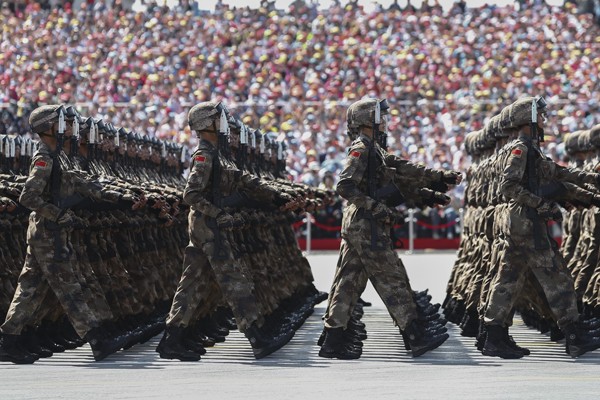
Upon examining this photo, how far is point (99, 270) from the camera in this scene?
1305 cm

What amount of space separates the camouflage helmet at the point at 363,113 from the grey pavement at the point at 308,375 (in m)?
1.99

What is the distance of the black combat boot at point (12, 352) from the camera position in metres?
11.6

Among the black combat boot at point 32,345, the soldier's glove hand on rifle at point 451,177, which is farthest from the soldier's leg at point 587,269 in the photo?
the black combat boot at point 32,345

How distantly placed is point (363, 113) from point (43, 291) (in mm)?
3097

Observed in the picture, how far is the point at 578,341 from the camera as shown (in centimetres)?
1171

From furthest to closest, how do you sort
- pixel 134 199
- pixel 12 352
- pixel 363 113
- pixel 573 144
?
pixel 573 144 < pixel 363 113 < pixel 134 199 < pixel 12 352

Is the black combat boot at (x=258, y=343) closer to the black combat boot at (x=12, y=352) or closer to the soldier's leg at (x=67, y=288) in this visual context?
the soldier's leg at (x=67, y=288)

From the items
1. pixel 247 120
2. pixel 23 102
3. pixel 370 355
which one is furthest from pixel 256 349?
pixel 23 102

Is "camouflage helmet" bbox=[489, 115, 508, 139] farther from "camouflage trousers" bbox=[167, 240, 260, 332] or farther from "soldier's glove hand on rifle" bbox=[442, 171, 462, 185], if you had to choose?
"camouflage trousers" bbox=[167, 240, 260, 332]

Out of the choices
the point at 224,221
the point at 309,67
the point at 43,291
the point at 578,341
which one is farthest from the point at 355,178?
the point at 309,67

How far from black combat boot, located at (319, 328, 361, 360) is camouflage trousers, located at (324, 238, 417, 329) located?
7 cm

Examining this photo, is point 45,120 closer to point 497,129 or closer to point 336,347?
point 336,347

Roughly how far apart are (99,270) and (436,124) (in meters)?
22.3

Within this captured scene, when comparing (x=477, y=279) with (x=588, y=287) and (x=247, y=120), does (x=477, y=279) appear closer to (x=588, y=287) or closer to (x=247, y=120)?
(x=588, y=287)
